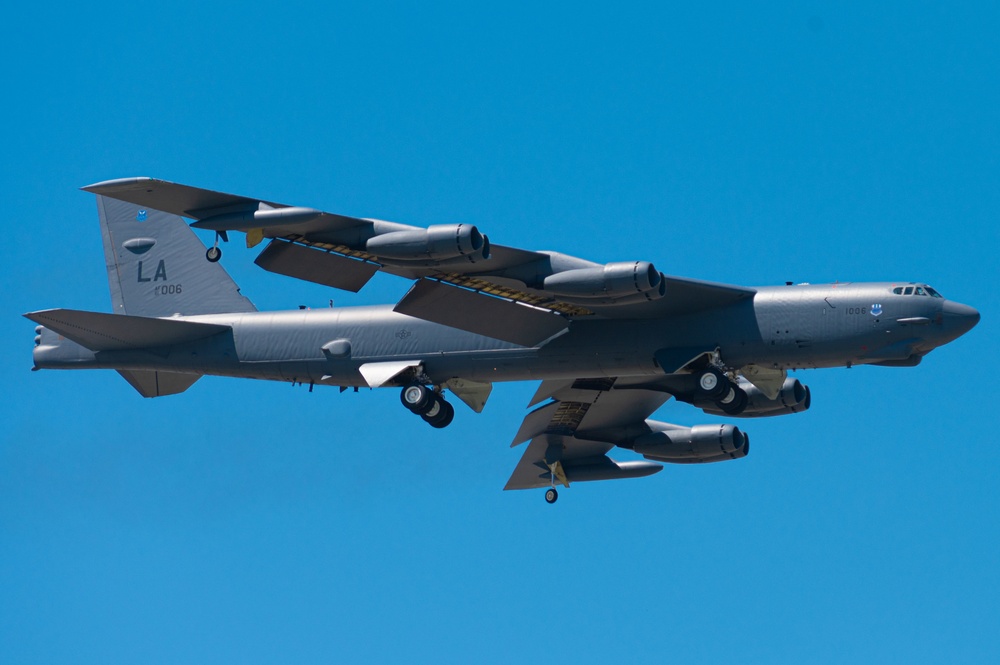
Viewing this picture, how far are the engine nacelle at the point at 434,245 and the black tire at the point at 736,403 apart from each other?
6995mm

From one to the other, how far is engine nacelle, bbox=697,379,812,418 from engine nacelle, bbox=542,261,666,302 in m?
6.40

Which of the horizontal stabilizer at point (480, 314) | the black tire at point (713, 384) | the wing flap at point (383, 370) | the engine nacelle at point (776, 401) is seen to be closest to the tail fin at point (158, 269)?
the wing flap at point (383, 370)

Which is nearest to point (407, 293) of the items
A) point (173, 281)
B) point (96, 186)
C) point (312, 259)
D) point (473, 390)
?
point (312, 259)

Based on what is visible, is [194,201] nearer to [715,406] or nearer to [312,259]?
[312,259]

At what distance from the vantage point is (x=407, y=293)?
109 ft

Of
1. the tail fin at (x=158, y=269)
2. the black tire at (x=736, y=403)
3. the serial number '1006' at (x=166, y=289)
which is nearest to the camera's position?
the black tire at (x=736, y=403)

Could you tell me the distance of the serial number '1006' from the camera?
132 feet

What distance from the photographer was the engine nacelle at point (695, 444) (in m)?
38.6

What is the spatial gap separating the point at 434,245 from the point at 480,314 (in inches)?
158

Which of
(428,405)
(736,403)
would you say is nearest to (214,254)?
(428,405)

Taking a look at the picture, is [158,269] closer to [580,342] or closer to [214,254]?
[214,254]

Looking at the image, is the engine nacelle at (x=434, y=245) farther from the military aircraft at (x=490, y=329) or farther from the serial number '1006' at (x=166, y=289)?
the serial number '1006' at (x=166, y=289)

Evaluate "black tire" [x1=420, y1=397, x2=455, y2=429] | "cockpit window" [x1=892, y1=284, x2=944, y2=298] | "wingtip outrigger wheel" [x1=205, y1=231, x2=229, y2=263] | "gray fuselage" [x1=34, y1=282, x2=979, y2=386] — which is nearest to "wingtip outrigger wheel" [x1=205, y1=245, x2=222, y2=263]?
"wingtip outrigger wheel" [x1=205, y1=231, x2=229, y2=263]

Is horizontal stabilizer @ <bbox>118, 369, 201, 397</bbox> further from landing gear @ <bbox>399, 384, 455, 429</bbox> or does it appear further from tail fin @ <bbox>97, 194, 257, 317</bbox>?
landing gear @ <bbox>399, 384, 455, 429</bbox>
